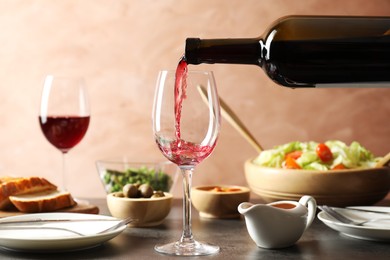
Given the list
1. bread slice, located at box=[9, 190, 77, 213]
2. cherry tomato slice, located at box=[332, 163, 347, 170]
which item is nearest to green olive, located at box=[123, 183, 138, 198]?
bread slice, located at box=[9, 190, 77, 213]

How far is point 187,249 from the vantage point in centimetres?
119

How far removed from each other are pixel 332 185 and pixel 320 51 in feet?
1.38

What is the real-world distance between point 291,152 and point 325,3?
1373 mm

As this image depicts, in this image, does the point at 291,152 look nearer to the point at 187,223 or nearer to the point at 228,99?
the point at 187,223

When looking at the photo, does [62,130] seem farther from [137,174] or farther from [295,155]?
[295,155]

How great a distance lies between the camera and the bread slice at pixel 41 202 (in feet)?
4.76

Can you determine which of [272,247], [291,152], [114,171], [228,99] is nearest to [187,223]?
[272,247]

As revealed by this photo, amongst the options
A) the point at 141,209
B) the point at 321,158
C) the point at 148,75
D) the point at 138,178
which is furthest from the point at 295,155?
the point at 148,75

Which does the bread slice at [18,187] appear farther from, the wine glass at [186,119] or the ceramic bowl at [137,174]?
the wine glass at [186,119]

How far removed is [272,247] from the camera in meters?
1.22

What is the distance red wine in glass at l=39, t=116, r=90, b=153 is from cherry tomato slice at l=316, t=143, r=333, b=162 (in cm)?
62

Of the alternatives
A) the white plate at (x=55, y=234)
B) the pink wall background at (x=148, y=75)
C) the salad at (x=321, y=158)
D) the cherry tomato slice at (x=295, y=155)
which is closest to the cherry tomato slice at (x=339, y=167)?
the salad at (x=321, y=158)

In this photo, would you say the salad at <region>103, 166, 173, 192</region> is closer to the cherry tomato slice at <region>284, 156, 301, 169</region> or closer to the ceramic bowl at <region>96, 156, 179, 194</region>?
the ceramic bowl at <region>96, 156, 179, 194</region>

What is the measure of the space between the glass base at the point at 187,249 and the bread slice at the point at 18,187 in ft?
1.38
